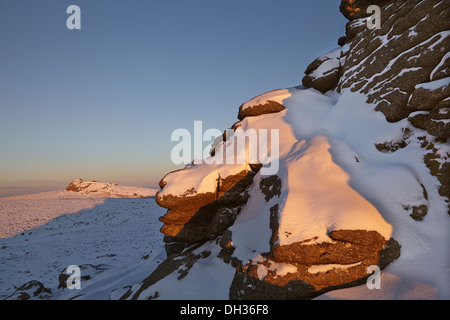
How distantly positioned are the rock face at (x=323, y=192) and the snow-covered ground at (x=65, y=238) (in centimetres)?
857

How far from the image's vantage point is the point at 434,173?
795 centimetres

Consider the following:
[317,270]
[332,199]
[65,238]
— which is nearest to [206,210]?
[317,270]

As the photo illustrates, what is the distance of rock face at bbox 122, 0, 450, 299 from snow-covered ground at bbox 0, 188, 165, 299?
857cm

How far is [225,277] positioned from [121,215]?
28.6 meters

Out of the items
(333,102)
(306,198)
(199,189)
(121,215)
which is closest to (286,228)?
(306,198)

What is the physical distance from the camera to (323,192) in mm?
8203

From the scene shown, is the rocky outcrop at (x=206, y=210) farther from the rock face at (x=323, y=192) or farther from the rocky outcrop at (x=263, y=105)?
the rocky outcrop at (x=263, y=105)

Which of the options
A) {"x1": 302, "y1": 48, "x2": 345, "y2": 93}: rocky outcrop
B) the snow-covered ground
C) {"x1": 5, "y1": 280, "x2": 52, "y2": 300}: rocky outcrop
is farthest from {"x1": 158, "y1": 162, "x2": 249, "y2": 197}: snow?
{"x1": 302, "y1": 48, "x2": 345, "y2": 93}: rocky outcrop

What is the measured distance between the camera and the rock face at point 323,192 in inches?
274

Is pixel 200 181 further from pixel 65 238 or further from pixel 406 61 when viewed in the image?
pixel 65 238

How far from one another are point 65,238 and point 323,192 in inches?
1022

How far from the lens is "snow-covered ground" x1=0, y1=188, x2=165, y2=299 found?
1587cm

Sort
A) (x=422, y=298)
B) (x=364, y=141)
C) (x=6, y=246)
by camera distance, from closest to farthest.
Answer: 1. (x=422, y=298)
2. (x=364, y=141)
3. (x=6, y=246)
